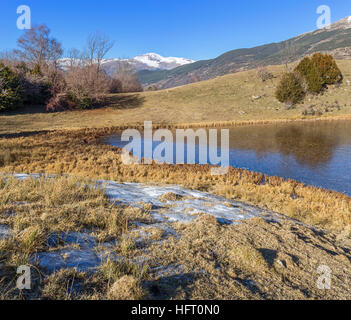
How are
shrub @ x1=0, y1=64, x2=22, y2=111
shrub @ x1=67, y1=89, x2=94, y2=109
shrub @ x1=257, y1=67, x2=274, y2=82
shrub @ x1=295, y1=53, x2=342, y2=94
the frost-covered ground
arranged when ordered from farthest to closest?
shrub @ x1=257, y1=67, x2=274, y2=82, shrub @ x1=295, y1=53, x2=342, y2=94, shrub @ x1=67, y1=89, x2=94, y2=109, shrub @ x1=0, y1=64, x2=22, y2=111, the frost-covered ground

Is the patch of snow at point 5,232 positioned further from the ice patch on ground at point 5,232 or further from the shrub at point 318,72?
→ the shrub at point 318,72

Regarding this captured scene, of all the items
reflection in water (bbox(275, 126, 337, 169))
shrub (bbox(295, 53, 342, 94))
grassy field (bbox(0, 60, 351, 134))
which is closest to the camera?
reflection in water (bbox(275, 126, 337, 169))

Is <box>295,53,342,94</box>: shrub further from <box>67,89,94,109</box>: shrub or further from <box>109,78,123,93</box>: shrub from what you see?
<box>109,78,123,93</box>: shrub

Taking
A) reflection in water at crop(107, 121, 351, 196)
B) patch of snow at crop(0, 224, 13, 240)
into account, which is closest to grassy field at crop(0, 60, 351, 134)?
reflection in water at crop(107, 121, 351, 196)

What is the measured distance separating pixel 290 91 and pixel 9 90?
44.7 meters

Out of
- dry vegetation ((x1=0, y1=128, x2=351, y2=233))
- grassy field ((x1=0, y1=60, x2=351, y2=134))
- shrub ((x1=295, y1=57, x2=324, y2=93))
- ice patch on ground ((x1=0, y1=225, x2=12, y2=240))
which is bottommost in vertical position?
dry vegetation ((x1=0, y1=128, x2=351, y2=233))

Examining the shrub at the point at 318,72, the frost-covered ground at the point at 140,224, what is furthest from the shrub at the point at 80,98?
the shrub at the point at 318,72

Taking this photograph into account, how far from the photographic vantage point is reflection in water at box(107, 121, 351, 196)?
10.6 m

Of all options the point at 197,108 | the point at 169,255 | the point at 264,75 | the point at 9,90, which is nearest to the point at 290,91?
the point at 264,75

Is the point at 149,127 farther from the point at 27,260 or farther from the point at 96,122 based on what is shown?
the point at 27,260

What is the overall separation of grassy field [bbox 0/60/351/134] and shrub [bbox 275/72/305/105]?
1.17 metres

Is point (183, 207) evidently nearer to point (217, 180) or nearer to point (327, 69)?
point (217, 180)

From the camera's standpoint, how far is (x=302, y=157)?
1407cm
